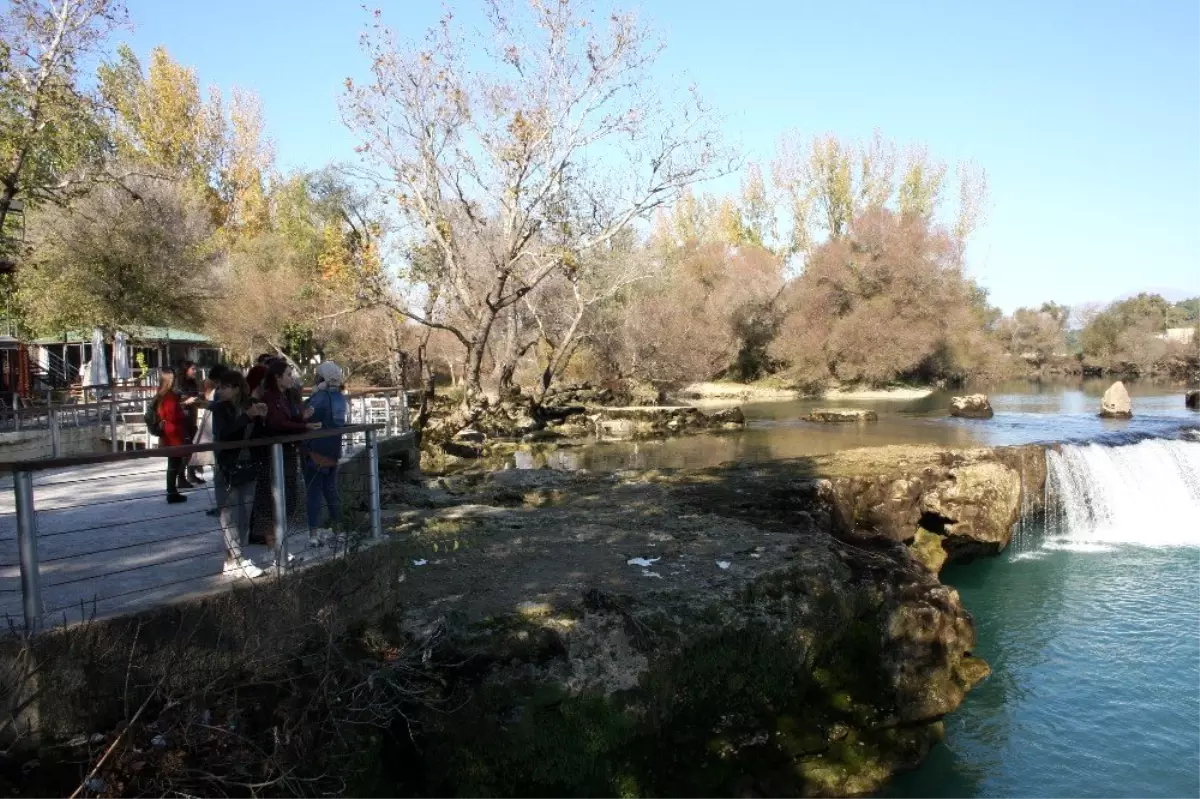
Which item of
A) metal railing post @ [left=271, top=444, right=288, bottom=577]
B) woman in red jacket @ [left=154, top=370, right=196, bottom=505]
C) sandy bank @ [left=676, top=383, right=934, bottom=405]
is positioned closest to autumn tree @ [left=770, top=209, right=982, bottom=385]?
sandy bank @ [left=676, top=383, right=934, bottom=405]

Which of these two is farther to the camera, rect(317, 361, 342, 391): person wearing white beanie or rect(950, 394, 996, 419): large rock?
rect(950, 394, 996, 419): large rock

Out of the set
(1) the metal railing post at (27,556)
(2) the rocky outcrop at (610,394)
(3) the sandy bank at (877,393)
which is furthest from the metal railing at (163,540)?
(3) the sandy bank at (877,393)

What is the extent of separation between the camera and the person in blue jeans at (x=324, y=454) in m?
6.59

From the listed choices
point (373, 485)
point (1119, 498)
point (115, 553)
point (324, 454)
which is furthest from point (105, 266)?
point (1119, 498)

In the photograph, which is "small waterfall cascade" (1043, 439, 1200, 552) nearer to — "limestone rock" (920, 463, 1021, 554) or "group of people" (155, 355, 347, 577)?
"limestone rock" (920, 463, 1021, 554)

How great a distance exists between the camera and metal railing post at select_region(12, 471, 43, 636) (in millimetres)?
4027

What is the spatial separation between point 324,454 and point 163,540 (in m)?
1.51

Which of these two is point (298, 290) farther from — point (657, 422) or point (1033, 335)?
point (1033, 335)

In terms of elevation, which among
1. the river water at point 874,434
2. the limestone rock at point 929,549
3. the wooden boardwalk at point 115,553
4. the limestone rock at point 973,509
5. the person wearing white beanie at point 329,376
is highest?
the person wearing white beanie at point 329,376

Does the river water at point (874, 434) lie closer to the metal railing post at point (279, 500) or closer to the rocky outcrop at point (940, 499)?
the rocky outcrop at point (940, 499)

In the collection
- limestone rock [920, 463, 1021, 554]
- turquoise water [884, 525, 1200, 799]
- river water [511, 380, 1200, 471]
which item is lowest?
turquoise water [884, 525, 1200, 799]

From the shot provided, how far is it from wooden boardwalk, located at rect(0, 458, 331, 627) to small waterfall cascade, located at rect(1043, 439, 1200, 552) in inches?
564

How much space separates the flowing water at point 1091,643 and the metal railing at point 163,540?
17.3ft

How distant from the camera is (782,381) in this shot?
46.4 meters
